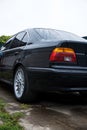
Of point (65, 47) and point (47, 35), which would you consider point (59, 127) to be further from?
point (47, 35)

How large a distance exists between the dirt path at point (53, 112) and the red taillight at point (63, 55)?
0.82 metres

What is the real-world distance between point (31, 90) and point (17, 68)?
0.81 m

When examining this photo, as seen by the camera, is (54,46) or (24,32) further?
(24,32)

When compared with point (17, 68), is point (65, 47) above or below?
above

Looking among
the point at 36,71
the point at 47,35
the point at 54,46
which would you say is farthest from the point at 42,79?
the point at 47,35

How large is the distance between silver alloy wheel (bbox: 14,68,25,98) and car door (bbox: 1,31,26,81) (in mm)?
275

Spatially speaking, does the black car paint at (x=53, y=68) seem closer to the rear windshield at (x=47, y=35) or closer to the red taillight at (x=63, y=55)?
the red taillight at (x=63, y=55)

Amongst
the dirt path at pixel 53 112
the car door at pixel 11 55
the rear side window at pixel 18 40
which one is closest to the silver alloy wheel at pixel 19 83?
the dirt path at pixel 53 112

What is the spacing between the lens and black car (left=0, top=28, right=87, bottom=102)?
452 cm

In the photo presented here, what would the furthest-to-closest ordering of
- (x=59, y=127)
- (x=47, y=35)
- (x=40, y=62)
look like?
1. (x=47, y=35)
2. (x=40, y=62)
3. (x=59, y=127)

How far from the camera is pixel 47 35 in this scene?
17.9 feet

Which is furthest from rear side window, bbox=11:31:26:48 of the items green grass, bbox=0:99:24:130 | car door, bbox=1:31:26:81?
green grass, bbox=0:99:24:130

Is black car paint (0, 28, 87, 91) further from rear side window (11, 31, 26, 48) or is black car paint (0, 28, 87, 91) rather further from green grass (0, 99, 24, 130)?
rear side window (11, 31, 26, 48)

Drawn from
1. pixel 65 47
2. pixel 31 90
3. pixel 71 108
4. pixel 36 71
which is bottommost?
pixel 71 108
